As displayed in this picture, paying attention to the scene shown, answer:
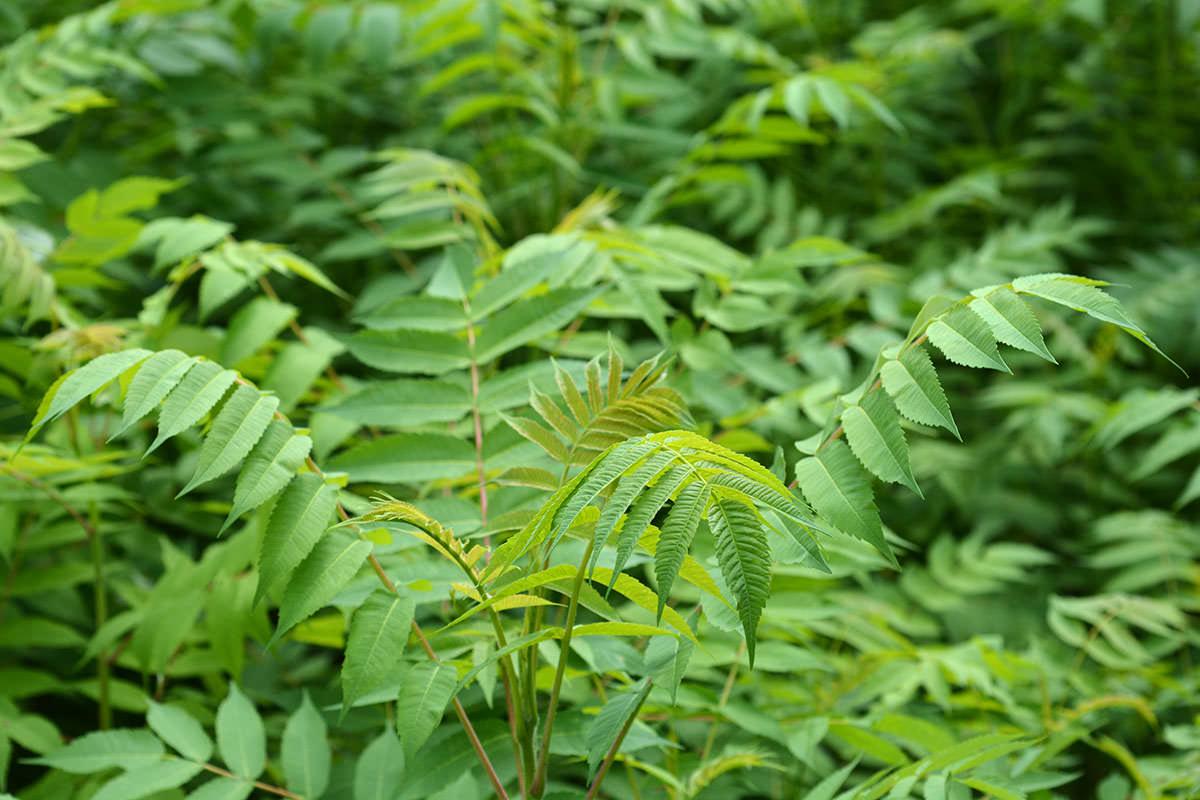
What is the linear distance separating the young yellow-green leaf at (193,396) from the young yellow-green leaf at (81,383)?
5 cm

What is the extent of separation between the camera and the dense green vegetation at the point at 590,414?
95 centimetres

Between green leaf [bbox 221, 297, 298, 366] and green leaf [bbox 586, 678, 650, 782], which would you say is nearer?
green leaf [bbox 586, 678, 650, 782]

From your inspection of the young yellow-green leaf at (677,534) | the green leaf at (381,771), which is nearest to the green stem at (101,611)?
the green leaf at (381,771)

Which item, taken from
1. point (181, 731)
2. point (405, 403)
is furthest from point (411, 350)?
point (181, 731)

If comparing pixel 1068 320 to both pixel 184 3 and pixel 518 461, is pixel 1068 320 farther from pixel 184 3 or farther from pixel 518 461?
pixel 184 3

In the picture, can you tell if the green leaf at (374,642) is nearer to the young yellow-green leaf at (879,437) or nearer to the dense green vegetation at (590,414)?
the dense green vegetation at (590,414)

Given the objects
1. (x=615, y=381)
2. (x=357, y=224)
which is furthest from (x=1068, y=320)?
(x=615, y=381)

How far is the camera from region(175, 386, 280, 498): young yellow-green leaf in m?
0.92

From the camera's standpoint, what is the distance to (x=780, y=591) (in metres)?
1.38

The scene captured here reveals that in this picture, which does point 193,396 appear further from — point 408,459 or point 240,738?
point 240,738

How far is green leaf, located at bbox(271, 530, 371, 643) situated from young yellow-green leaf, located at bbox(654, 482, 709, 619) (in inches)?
12.6

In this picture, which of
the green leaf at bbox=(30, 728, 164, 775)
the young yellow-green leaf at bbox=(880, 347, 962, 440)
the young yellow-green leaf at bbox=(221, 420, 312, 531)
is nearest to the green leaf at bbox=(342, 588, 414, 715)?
the young yellow-green leaf at bbox=(221, 420, 312, 531)

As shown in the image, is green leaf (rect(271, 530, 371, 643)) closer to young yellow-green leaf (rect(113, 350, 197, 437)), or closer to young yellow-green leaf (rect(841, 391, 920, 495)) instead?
young yellow-green leaf (rect(113, 350, 197, 437))

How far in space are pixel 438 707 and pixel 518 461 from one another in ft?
1.00
